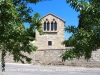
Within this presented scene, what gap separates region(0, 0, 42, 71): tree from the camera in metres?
4.76

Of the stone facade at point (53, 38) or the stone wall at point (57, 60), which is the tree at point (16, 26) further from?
the stone facade at point (53, 38)

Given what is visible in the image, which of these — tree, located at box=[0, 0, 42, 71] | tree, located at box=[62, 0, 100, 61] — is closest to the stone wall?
tree, located at box=[0, 0, 42, 71]

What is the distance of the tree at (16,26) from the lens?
15.6 ft

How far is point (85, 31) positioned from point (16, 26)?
1439 millimetres

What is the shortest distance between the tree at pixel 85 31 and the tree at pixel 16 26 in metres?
1.10

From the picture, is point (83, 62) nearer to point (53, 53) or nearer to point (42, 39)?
point (53, 53)

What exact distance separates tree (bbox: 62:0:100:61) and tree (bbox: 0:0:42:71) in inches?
43.3

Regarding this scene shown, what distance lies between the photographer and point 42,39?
182ft

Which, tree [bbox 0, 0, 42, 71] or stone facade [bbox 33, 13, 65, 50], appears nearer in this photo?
tree [bbox 0, 0, 42, 71]

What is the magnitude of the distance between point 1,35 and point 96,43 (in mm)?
2017

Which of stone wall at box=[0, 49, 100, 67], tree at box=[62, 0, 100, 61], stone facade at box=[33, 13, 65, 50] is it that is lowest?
stone wall at box=[0, 49, 100, 67]

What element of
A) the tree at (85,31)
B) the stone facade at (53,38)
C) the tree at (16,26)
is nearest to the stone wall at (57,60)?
the tree at (16,26)

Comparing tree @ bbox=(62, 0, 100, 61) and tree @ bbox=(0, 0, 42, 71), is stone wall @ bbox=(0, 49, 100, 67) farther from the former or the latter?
tree @ bbox=(62, 0, 100, 61)

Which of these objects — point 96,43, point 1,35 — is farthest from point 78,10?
point 1,35
